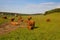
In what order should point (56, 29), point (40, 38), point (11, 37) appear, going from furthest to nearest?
1. point (56, 29)
2. point (11, 37)
3. point (40, 38)

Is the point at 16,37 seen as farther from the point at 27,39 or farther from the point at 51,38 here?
the point at 51,38

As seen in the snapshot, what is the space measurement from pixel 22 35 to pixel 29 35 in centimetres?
87

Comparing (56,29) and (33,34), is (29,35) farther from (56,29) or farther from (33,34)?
(56,29)

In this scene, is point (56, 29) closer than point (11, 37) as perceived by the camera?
No

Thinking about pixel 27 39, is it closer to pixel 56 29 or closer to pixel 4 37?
pixel 4 37

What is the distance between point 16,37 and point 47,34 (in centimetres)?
379

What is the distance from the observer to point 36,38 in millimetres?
18703

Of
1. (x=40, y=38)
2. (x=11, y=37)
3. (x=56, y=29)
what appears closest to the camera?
(x=40, y=38)

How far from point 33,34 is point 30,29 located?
2796 mm

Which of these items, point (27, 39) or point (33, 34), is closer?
point (27, 39)

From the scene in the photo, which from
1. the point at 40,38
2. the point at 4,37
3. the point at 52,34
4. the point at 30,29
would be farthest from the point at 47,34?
the point at 4,37

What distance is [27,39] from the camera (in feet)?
61.3

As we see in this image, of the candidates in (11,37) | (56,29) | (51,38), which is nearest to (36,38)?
(51,38)

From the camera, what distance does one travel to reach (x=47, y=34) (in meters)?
20.1
